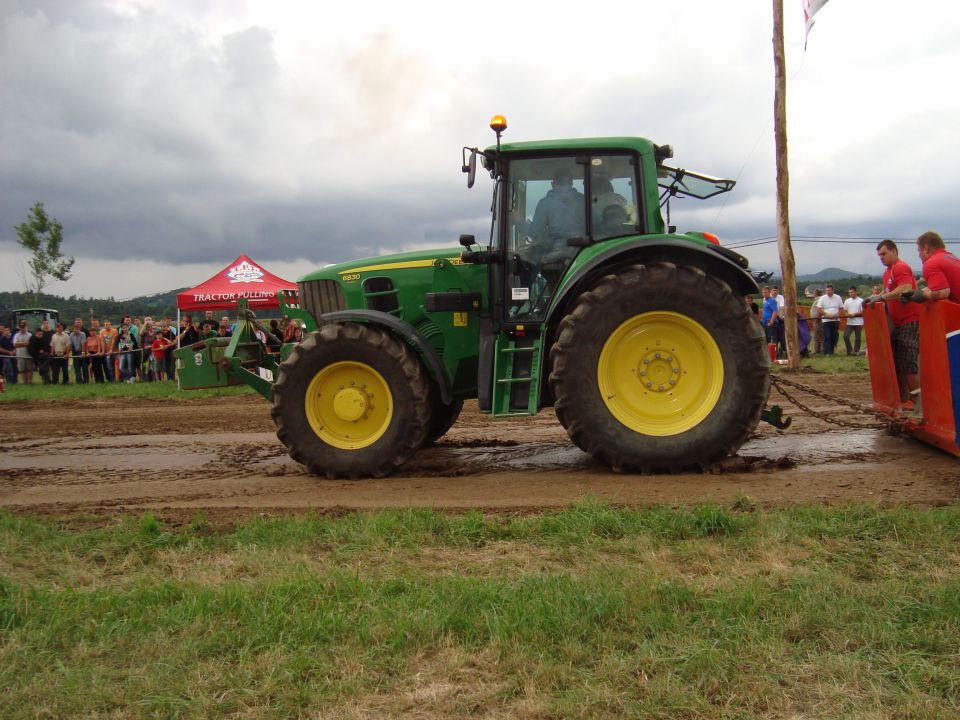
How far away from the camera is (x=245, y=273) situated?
19.0 metres

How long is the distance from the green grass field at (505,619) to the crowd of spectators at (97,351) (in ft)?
45.6

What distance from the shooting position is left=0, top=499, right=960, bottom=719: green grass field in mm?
2951

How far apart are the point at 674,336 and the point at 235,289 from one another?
14.4 metres

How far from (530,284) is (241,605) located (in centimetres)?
361

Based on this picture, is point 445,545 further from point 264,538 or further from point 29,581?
point 29,581

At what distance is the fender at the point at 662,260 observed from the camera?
237 inches

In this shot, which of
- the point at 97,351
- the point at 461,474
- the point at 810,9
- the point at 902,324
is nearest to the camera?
the point at 461,474

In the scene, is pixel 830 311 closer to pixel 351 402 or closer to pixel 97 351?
pixel 351 402

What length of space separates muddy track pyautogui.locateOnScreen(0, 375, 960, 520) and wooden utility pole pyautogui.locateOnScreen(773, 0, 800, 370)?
15.1ft

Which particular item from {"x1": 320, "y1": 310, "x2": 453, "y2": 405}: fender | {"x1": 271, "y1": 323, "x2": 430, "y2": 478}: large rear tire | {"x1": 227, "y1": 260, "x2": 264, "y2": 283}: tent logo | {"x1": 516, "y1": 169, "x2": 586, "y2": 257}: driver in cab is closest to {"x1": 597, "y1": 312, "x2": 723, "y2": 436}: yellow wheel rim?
{"x1": 516, "y1": 169, "x2": 586, "y2": 257}: driver in cab

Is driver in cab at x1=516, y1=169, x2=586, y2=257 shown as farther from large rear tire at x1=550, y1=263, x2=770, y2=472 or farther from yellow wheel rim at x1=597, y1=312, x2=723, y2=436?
yellow wheel rim at x1=597, y1=312, x2=723, y2=436

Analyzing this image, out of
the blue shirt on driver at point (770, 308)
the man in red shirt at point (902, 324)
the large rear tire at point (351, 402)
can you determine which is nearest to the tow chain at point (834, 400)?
the man in red shirt at point (902, 324)

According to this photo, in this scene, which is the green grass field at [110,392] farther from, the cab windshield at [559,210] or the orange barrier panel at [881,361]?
the orange barrier panel at [881,361]

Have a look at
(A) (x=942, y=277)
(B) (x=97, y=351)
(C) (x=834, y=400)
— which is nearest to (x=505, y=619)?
(A) (x=942, y=277)
